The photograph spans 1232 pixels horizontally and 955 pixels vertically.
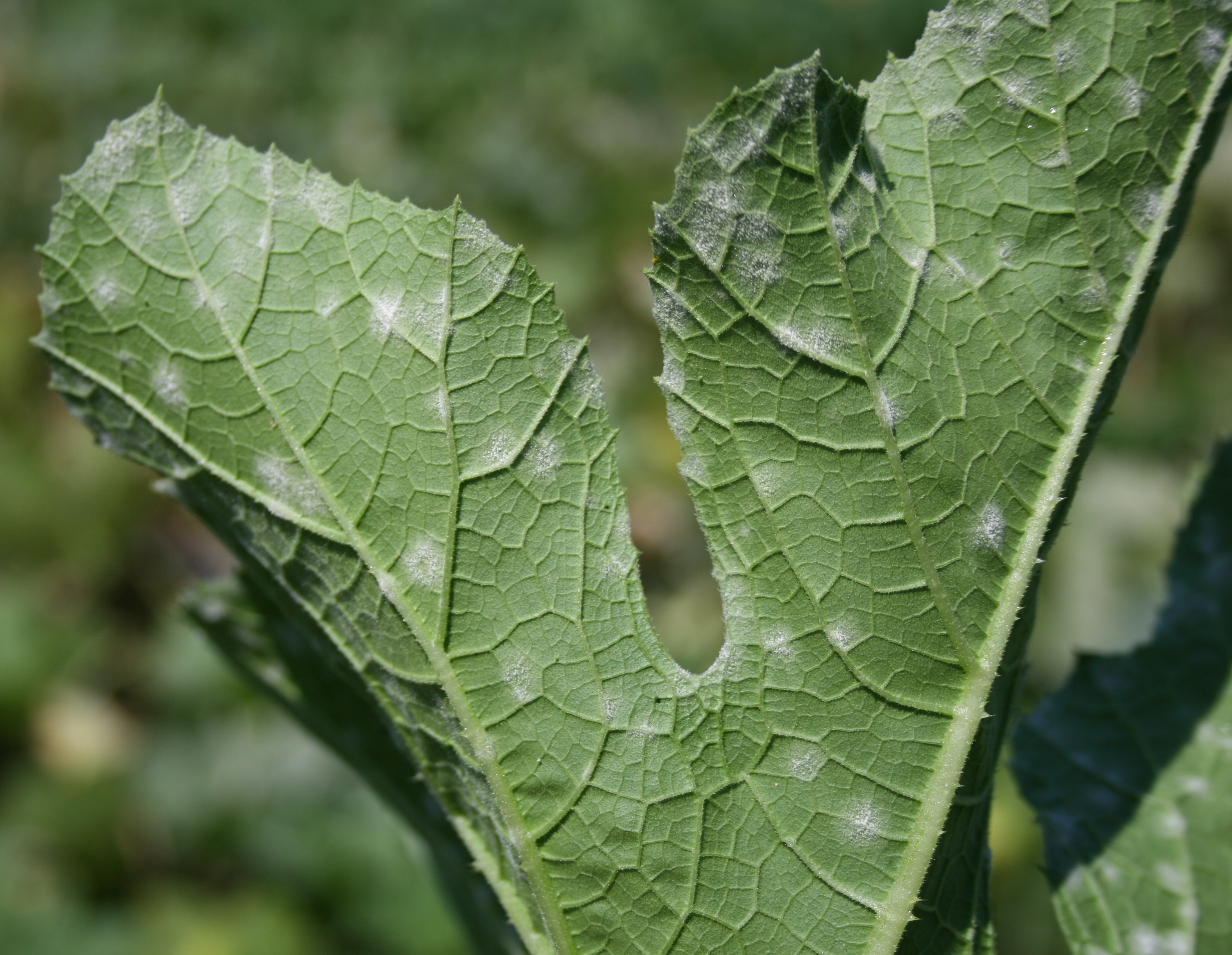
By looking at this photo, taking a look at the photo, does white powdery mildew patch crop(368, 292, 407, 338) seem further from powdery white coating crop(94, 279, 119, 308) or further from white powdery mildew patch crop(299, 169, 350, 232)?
powdery white coating crop(94, 279, 119, 308)

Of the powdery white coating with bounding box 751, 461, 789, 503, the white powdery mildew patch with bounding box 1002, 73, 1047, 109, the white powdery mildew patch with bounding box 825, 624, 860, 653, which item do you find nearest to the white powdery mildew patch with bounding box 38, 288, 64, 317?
the powdery white coating with bounding box 751, 461, 789, 503

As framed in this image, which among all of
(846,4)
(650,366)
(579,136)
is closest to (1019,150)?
(650,366)

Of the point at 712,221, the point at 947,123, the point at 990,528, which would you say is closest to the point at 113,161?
the point at 712,221

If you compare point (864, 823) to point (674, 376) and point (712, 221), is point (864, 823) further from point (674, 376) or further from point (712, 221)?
point (712, 221)

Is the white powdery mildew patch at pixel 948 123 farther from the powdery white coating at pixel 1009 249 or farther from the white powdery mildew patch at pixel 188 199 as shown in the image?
the white powdery mildew patch at pixel 188 199

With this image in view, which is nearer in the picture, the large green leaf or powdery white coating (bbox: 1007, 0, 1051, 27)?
powdery white coating (bbox: 1007, 0, 1051, 27)

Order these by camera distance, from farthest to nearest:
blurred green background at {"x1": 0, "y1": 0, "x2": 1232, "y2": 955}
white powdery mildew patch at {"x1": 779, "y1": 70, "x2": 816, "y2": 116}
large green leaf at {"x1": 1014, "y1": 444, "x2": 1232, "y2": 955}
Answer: blurred green background at {"x1": 0, "y1": 0, "x2": 1232, "y2": 955}
large green leaf at {"x1": 1014, "y1": 444, "x2": 1232, "y2": 955}
white powdery mildew patch at {"x1": 779, "y1": 70, "x2": 816, "y2": 116}

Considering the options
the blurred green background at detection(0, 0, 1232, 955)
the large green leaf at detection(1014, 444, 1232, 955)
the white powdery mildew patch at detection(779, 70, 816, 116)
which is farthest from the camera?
the blurred green background at detection(0, 0, 1232, 955)
